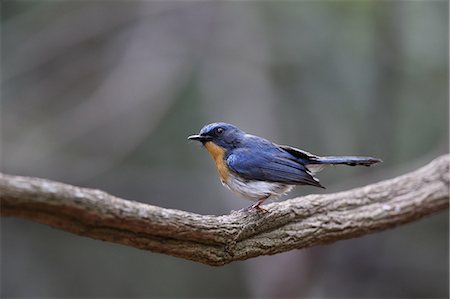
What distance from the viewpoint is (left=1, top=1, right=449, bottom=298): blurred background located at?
299 inches

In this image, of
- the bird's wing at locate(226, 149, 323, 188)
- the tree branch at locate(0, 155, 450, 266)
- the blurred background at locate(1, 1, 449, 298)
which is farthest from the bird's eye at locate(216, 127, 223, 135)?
the blurred background at locate(1, 1, 449, 298)

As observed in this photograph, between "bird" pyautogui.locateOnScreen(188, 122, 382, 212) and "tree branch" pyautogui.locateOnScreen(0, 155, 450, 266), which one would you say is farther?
"bird" pyautogui.locateOnScreen(188, 122, 382, 212)

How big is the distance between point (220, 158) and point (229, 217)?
108cm

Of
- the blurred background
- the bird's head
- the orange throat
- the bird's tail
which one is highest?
the blurred background

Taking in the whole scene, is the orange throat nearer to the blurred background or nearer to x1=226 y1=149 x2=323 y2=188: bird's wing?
x1=226 y1=149 x2=323 y2=188: bird's wing

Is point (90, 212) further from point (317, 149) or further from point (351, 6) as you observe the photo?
point (351, 6)

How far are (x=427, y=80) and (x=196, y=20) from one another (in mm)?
3296

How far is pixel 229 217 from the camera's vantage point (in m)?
3.48

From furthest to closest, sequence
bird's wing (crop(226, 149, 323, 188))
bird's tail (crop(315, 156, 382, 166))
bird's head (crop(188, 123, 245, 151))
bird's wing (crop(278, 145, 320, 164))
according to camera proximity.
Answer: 1. bird's head (crop(188, 123, 245, 151))
2. bird's wing (crop(278, 145, 320, 164))
3. bird's wing (crop(226, 149, 323, 188))
4. bird's tail (crop(315, 156, 382, 166))

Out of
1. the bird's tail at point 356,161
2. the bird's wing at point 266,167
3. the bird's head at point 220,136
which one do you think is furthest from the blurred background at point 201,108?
the bird's tail at point 356,161

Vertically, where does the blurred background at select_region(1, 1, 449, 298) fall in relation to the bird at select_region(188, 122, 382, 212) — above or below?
above

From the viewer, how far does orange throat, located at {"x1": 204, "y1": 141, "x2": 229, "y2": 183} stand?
4.43 m

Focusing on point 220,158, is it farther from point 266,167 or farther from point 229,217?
point 229,217

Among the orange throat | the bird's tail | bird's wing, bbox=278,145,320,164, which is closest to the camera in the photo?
the bird's tail
